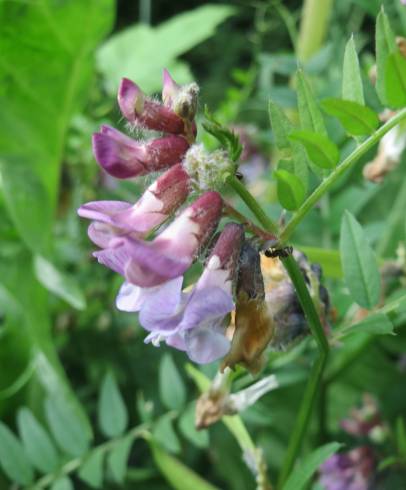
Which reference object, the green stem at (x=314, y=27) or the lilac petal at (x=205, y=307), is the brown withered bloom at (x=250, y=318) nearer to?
the lilac petal at (x=205, y=307)

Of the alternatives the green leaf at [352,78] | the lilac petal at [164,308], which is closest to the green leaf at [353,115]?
the green leaf at [352,78]

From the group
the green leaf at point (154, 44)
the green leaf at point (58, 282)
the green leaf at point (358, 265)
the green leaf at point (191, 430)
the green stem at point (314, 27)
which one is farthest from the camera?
the green leaf at point (154, 44)

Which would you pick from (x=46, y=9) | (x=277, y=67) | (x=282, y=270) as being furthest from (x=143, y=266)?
(x=46, y=9)

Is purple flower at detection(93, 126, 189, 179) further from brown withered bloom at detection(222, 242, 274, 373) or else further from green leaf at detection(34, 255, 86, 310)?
green leaf at detection(34, 255, 86, 310)

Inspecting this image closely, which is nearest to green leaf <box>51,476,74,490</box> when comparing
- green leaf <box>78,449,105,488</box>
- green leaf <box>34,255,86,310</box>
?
green leaf <box>78,449,105,488</box>

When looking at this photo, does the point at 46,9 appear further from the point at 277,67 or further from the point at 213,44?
the point at 213,44

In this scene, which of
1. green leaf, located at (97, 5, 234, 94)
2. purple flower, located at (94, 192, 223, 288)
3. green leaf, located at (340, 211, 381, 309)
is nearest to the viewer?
purple flower, located at (94, 192, 223, 288)

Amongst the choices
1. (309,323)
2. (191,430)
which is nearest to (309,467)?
(309,323)
